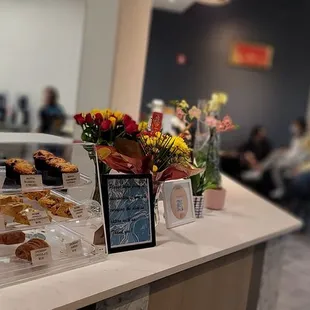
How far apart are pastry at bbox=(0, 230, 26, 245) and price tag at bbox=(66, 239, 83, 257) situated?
0.47ft

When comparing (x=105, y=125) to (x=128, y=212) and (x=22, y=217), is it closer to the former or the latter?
(x=128, y=212)

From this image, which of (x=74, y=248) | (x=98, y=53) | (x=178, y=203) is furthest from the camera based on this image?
(x=98, y=53)

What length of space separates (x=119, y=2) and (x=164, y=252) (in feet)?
5.39

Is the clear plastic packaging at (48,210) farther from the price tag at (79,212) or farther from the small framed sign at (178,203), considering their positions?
the small framed sign at (178,203)

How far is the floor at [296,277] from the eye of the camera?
11.4 ft

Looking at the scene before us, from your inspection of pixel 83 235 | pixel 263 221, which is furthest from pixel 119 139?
pixel 263 221

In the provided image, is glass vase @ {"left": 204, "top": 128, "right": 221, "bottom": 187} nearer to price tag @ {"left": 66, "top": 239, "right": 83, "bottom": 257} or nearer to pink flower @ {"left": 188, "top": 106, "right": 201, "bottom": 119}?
pink flower @ {"left": 188, "top": 106, "right": 201, "bottom": 119}

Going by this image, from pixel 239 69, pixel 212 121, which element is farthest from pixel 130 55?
pixel 239 69

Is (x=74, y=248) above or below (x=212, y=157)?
below

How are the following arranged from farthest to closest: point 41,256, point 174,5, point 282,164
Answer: point 174,5 < point 282,164 < point 41,256

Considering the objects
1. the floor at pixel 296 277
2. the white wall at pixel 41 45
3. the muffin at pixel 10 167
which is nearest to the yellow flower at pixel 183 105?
the muffin at pixel 10 167

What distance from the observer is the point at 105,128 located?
1734 mm

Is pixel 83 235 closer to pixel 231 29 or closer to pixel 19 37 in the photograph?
pixel 19 37

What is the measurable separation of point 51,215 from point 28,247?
5.4 inches
